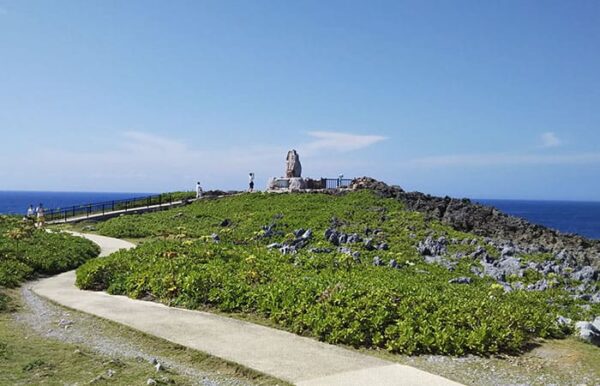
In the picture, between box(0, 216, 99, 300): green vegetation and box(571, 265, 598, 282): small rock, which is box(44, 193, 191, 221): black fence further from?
box(571, 265, 598, 282): small rock

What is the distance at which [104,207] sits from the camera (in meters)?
39.3

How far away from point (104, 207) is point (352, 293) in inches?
1297

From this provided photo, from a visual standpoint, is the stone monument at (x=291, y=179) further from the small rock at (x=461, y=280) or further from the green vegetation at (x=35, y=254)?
the small rock at (x=461, y=280)

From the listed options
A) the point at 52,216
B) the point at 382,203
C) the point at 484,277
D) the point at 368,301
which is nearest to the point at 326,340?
the point at 368,301

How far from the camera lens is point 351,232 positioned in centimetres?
2381

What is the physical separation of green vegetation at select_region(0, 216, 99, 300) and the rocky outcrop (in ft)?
55.5

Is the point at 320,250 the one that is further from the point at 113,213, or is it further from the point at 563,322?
the point at 113,213

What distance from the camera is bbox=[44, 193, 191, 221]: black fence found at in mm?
37125

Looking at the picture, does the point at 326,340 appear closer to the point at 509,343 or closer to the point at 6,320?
the point at 509,343

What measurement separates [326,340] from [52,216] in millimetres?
32794

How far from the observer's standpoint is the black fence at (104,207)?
122ft

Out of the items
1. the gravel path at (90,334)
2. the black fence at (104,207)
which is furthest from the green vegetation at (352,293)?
the black fence at (104,207)

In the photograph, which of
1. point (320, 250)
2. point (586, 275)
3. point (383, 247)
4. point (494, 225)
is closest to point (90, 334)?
point (320, 250)

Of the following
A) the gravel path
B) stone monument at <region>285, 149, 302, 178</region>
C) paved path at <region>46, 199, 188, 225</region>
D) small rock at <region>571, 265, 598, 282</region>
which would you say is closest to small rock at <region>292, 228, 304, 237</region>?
small rock at <region>571, 265, 598, 282</region>
